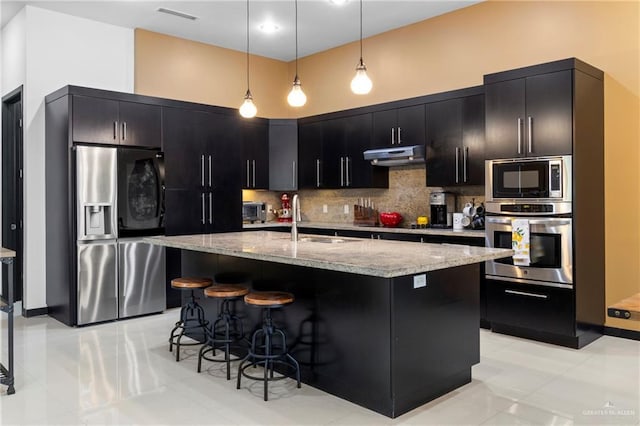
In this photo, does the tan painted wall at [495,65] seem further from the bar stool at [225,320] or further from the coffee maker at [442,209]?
the bar stool at [225,320]

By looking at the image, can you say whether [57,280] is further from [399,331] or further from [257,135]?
[399,331]

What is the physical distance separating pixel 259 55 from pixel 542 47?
415cm

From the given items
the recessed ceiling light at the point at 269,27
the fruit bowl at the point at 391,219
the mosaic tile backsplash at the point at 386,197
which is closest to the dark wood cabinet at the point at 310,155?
the mosaic tile backsplash at the point at 386,197

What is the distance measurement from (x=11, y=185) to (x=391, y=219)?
4790 mm

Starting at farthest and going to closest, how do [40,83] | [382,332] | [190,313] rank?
[40,83] → [190,313] → [382,332]

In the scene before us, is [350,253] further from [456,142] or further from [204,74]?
[204,74]

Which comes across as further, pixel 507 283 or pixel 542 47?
pixel 542 47

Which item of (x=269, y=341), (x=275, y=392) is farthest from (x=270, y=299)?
(x=275, y=392)

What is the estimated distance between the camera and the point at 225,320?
3.84 m

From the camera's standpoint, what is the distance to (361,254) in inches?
123

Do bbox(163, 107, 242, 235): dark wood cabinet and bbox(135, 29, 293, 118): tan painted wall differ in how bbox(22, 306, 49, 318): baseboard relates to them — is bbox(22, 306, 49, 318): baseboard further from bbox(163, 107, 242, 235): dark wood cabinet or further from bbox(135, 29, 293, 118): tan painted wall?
bbox(135, 29, 293, 118): tan painted wall

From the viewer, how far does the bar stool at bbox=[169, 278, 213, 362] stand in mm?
4008

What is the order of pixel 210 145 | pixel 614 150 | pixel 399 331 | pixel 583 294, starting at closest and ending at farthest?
pixel 399 331
pixel 583 294
pixel 614 150
pixel 210 145

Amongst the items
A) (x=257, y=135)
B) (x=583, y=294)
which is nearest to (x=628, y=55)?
(x=583, y=294)
